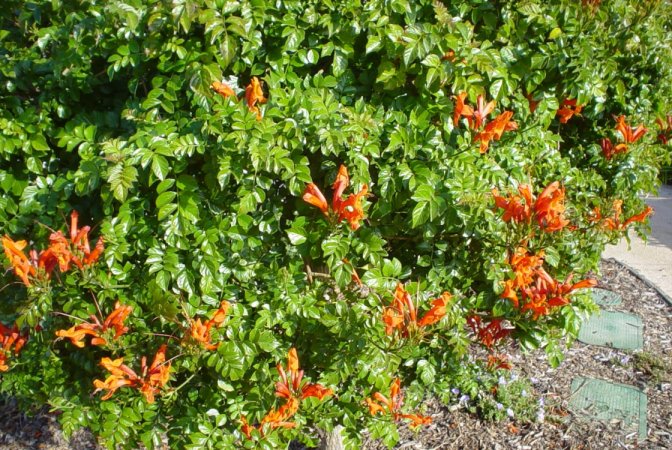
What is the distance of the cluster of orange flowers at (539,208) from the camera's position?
199cm


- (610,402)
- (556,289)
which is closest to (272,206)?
(556,289)

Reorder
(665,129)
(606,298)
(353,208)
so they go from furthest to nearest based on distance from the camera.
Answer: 1. (606,298)
2. (665,129)
3. (353,208)

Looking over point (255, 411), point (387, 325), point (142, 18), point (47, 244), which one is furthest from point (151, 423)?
point (142, 18)

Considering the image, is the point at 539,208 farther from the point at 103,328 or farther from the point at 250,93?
the point at 103,328

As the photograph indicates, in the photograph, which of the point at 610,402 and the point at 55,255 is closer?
the point at 55,255

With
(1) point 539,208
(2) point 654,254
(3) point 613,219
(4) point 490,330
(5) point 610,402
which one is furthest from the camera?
(2) point 654,254

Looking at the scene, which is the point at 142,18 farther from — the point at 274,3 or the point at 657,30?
the point at 657,30

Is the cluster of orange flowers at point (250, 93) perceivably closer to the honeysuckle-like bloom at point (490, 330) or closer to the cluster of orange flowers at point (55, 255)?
the cluster of orange flowers at point (55, 255)

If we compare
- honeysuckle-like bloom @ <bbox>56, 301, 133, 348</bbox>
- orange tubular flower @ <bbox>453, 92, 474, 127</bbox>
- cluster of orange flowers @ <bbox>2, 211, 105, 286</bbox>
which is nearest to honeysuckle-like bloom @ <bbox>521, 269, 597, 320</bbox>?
orange tubular flower @ <bbox>453, 92, 474, 127</bbox>

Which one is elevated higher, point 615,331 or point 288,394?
point 288,394

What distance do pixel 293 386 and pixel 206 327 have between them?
0.38 m

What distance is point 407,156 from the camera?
2.11 meters

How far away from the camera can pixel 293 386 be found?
6.88 feet

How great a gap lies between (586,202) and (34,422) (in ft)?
11.6
